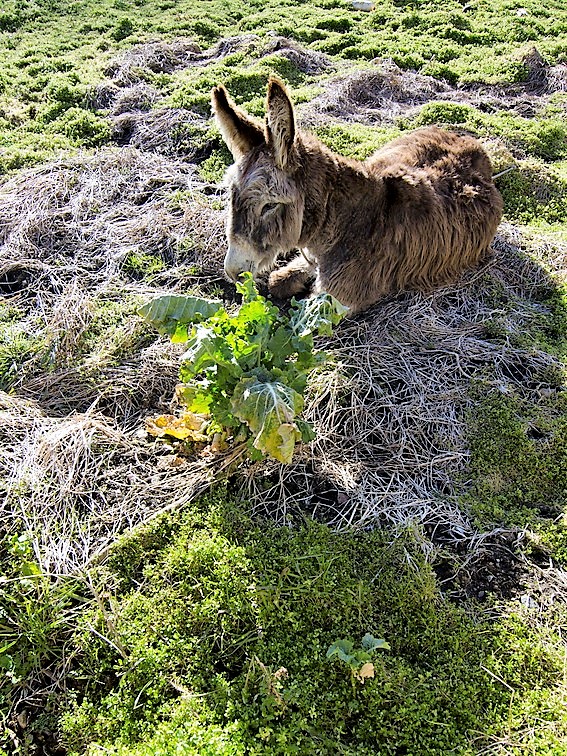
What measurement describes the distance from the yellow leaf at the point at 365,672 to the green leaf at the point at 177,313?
200cm

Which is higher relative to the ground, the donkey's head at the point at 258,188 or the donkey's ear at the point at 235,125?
the donkey's ear at the point at 235,125

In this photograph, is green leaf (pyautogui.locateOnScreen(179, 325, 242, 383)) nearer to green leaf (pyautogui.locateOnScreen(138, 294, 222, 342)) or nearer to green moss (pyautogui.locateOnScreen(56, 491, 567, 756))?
green leaf (pyautogui.locateOnScreen(138, 294, 222, 342))

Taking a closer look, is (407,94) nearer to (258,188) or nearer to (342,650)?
(258,188)

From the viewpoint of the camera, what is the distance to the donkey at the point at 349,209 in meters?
3.93

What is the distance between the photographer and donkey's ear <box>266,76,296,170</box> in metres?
3.54

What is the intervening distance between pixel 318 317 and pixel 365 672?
6.16ft

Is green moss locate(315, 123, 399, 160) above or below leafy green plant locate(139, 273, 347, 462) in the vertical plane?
above

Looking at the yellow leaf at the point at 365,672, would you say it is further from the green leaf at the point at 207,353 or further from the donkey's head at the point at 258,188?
the donkey's head at the point at 258,188

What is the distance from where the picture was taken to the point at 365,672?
257 centimetres

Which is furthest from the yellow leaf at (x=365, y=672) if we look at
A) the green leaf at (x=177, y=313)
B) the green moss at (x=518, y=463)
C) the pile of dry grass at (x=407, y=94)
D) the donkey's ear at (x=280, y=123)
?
the pile of dry grass at (x=407, y=94)

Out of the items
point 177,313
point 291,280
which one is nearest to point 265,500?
point 177,313

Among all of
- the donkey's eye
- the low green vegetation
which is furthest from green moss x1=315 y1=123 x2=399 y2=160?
the donkey's eye

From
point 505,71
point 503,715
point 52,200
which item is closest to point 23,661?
point 503,715

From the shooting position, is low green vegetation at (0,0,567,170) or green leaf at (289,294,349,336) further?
low green vegetation at (0,0,567,170)
